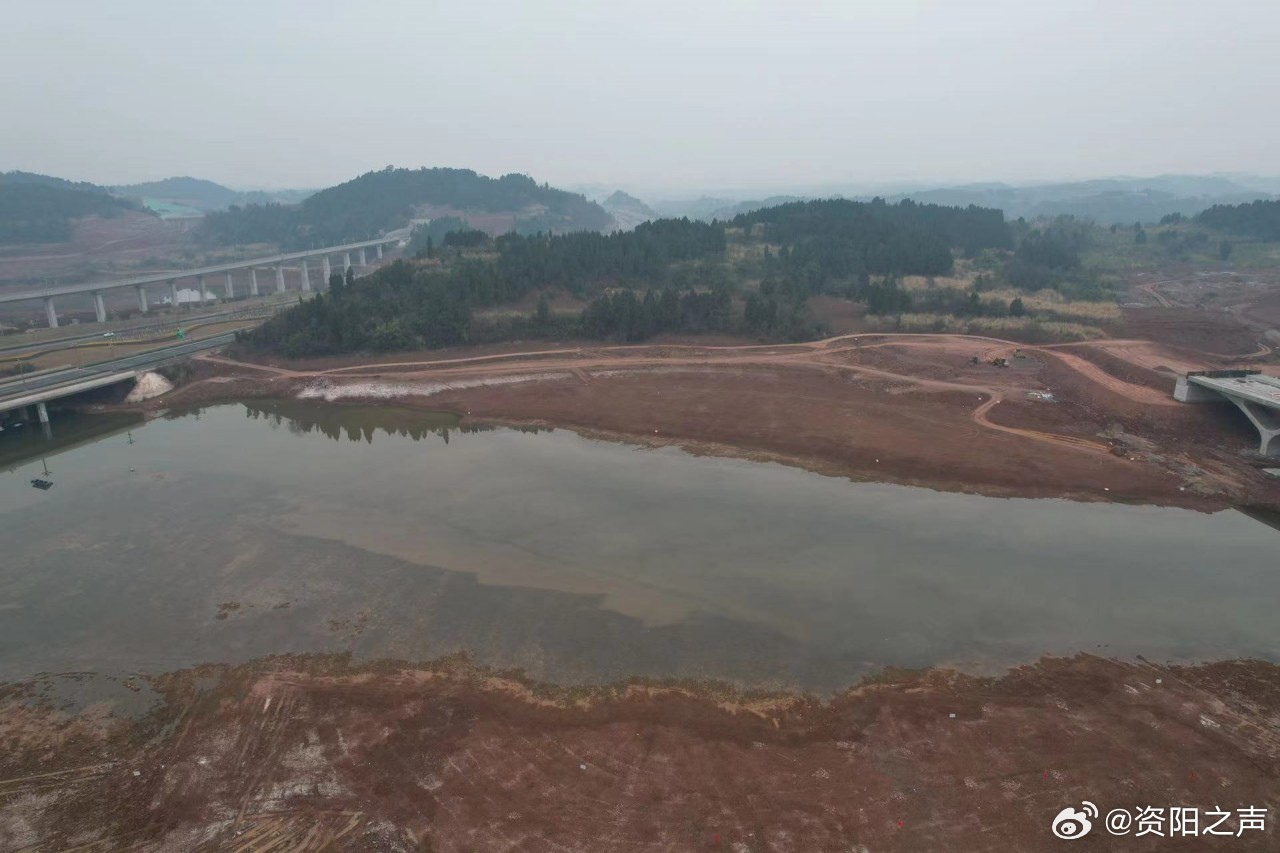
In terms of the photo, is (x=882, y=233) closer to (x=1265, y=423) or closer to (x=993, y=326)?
(x=993, y=326)

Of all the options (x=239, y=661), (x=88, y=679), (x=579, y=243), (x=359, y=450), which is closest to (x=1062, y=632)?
(x=239, y=661)

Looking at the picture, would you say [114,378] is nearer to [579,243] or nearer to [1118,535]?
[579,243]

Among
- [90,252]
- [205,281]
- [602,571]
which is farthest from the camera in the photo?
[90,252]

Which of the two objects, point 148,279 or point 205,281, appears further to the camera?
point 205,281

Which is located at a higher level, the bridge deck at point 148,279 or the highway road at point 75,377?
the bridge deck at point 148,279

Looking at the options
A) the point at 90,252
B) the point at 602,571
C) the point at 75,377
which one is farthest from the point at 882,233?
the point at 90,252

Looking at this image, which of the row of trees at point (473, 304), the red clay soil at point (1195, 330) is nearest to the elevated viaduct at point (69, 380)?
the row of trees at point (473, 304)

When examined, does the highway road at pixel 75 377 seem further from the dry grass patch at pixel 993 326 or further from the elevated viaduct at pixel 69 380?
the dry grass patch at pixel 993 326

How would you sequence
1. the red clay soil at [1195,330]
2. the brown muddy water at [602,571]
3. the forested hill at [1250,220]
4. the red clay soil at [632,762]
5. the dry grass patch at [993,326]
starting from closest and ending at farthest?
the red clay soil at [632,762] → the brown muddy water at [602,571] → the red clay soil at [1195,330] → the dry grass patch at [993,326] → the forested hill at [1250,220]
